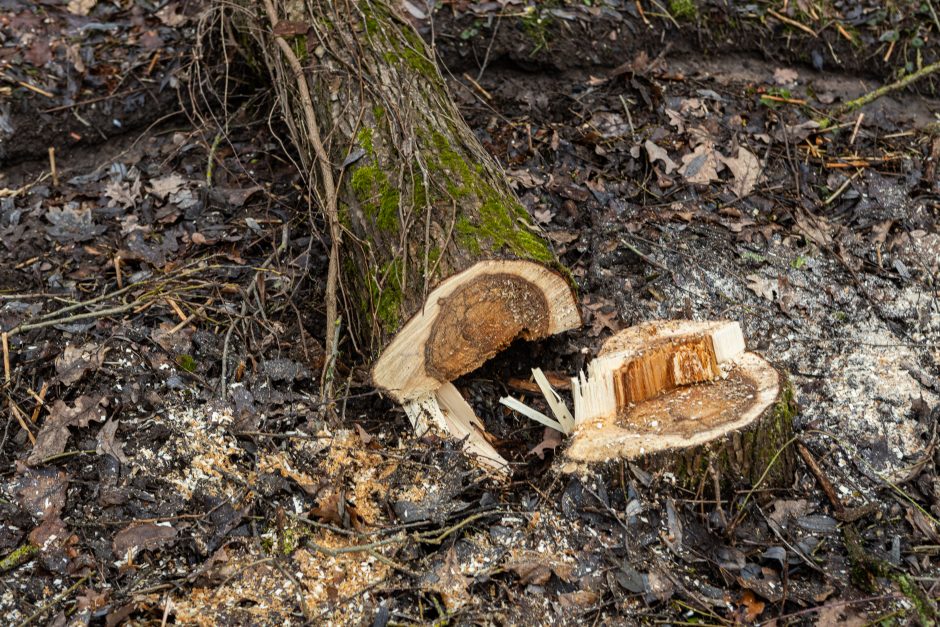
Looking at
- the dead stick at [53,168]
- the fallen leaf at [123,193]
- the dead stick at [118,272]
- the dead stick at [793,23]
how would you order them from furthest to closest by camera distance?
the dead stick at [793,23] < the dead stick at [53,168] < the fallen leaf at [123,193] < the dead stick at [118,272]

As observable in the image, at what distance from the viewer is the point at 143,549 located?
10.2ft

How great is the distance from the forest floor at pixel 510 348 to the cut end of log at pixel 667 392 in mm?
156

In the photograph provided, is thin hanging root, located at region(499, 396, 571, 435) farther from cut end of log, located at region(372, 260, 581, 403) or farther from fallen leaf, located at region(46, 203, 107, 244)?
fallen leaf, located at region(46, 203, 107, 244)

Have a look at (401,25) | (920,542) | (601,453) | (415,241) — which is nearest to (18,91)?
(401,25)

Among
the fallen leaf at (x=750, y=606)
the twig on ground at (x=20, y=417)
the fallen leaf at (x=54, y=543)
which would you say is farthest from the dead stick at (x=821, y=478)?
the twig on ground at (x=20, y=417)

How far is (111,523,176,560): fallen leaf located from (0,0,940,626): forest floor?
0.6 inches

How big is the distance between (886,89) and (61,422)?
590 cm

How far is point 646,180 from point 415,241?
2.08m

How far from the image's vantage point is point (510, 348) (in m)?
4.17

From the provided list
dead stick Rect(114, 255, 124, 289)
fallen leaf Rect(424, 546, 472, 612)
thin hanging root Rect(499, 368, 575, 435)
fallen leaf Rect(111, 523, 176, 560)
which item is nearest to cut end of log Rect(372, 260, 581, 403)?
thin hanging root Rect(499, 368, 575, 435)

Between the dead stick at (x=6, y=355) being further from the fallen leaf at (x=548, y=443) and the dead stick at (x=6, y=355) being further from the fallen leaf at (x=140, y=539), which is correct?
the fallen leaf at (x=548, y=443)

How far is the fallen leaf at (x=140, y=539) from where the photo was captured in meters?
3.11

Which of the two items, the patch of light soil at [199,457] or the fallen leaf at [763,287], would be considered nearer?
the patch of light soil at [199,457]

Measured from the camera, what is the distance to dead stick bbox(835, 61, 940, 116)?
18.8 feet
